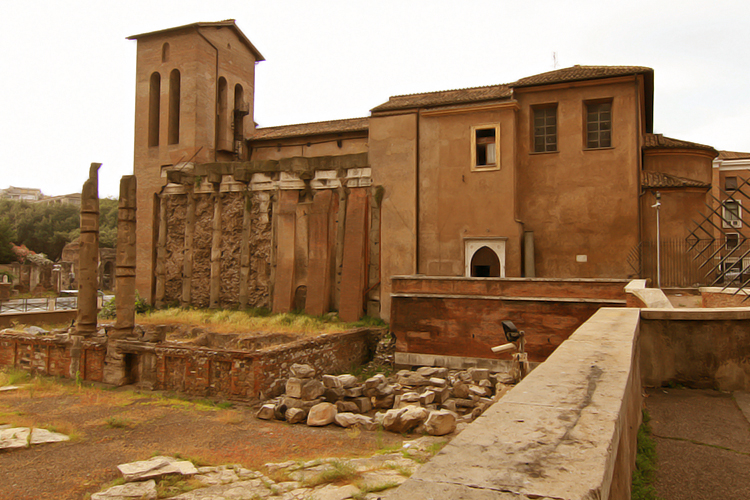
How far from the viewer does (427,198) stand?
18562 millimetres

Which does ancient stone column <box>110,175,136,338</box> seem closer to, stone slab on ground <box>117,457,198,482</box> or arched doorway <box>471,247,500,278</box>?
stone slab on ground <box>117,457,198,482</box>

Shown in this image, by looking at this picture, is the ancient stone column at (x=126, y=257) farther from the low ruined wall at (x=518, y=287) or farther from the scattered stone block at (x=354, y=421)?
the scattered stone block at (x=354, y=421)

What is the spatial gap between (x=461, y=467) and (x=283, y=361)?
10.3m

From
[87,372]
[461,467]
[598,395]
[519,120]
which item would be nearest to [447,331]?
[519,120]

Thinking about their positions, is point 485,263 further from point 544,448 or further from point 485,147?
point 544,448

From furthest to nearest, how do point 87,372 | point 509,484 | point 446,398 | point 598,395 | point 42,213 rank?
point 42,213 < point 87,372 < point 446,398 < point 598,395 < point 509,484

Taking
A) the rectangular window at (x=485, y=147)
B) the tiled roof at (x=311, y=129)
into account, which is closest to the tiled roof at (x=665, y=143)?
the rectangular window at (x=485, y=147)

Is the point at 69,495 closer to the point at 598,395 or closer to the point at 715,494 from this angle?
the point at 598,395

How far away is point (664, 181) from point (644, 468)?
16076 millimetres

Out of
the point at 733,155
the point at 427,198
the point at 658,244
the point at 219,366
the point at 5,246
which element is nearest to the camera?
the point at 219,366

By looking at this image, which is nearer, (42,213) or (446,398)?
(446,398)

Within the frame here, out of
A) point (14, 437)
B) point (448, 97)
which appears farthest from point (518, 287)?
point (14, 437)

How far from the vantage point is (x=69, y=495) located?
224 inches

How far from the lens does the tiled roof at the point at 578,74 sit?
1692 centimetres
